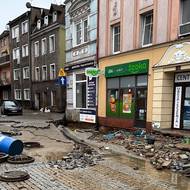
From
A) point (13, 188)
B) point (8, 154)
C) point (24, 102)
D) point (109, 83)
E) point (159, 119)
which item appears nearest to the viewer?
point (13, 188)

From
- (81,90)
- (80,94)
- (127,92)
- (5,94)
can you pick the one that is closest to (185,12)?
(127,92)

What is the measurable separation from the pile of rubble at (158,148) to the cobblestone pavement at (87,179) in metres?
1.05

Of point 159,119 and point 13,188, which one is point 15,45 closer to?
point 159,119

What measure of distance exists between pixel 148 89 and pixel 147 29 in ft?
9.92

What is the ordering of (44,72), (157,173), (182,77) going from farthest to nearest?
(44,72) < (182,77) < (157,173)

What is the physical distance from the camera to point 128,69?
581 inches

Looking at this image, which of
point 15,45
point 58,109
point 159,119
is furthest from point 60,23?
point 159,119

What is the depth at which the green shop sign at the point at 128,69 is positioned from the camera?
45.0ft

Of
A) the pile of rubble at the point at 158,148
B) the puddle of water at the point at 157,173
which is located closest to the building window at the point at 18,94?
the pile of rubble at the point at 158,148

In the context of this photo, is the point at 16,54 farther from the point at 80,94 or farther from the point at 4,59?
the point at 80,94

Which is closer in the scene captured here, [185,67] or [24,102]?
[185,67]

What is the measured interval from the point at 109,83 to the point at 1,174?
1022 centimetres

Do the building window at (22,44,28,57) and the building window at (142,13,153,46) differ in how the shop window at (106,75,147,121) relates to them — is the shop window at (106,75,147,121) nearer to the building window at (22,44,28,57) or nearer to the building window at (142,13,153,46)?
the building window at (142,13,153,46)

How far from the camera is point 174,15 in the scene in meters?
12.2
